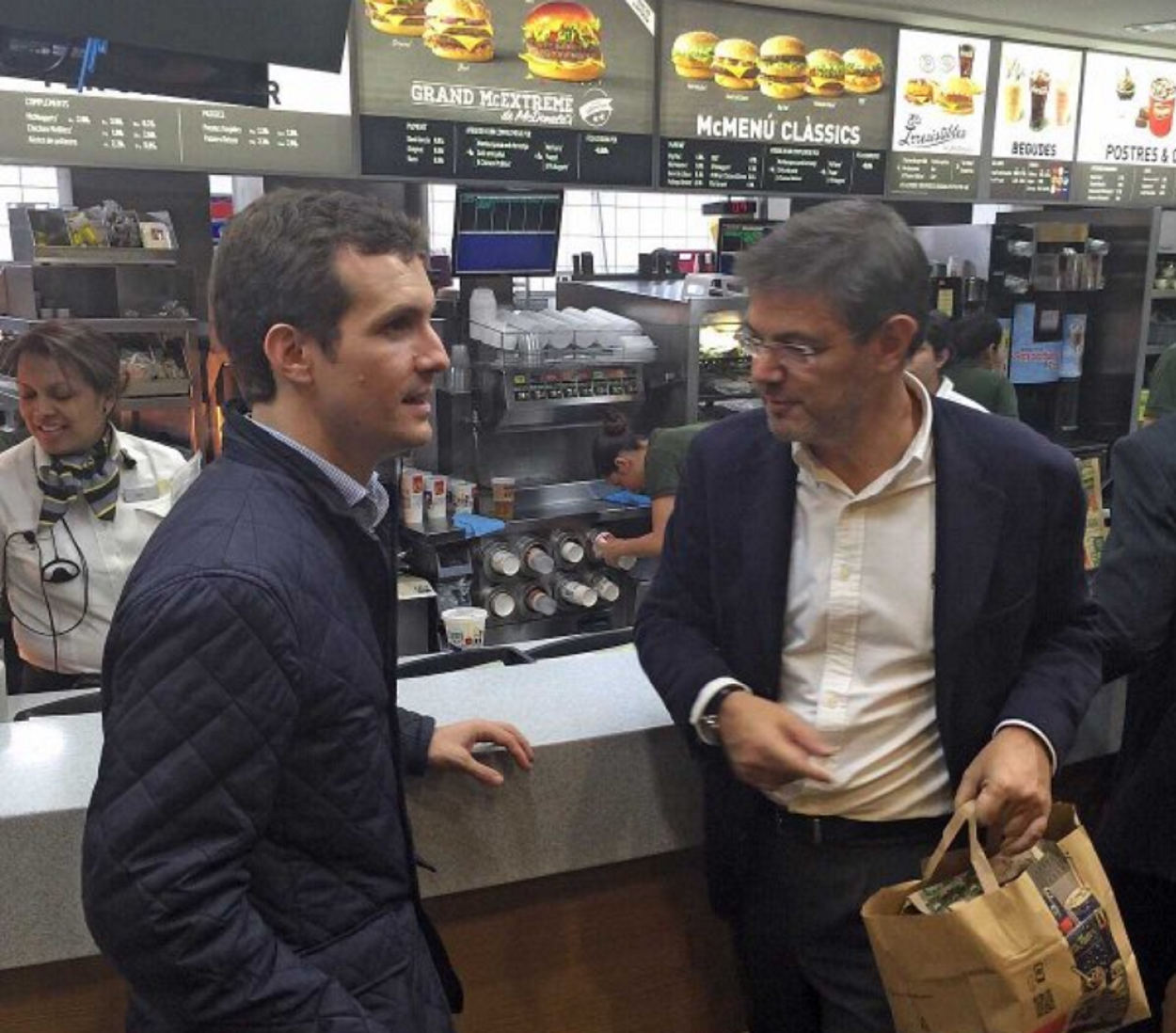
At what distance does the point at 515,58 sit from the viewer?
430cm

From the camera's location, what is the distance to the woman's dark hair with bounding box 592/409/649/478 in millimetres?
4688

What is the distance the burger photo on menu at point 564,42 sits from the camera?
4262 mm

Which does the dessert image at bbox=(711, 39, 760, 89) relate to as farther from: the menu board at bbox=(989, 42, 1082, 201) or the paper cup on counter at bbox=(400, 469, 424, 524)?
the paper cup on counter at bbox=(400, 469, 424, 524)

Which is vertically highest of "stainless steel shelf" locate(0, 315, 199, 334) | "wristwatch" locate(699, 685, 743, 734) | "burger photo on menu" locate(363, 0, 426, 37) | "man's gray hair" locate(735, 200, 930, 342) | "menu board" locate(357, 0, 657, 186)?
"burger photo on menu" locate(363, 0, 426, 37)

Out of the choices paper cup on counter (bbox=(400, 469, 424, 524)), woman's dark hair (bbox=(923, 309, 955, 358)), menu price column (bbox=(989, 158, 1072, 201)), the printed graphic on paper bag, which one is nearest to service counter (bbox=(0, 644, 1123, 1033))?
the printed graphic on paper bag

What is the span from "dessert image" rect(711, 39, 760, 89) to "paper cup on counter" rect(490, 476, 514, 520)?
1839 mm

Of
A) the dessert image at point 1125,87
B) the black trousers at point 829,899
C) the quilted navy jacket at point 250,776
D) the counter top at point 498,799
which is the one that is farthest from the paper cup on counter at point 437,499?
the dessert image at point 1125,87

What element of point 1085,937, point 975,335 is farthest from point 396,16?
point 1085,937

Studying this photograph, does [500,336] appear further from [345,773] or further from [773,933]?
[345,773]

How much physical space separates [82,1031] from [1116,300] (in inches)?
232

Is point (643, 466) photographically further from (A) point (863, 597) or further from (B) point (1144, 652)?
(A) point (863, 597)

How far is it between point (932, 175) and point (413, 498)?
290 cm

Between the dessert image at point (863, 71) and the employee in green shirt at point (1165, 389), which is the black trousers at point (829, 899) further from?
the dessert image at point (863, 71)

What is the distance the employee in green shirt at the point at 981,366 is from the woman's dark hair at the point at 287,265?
13.7 ft
